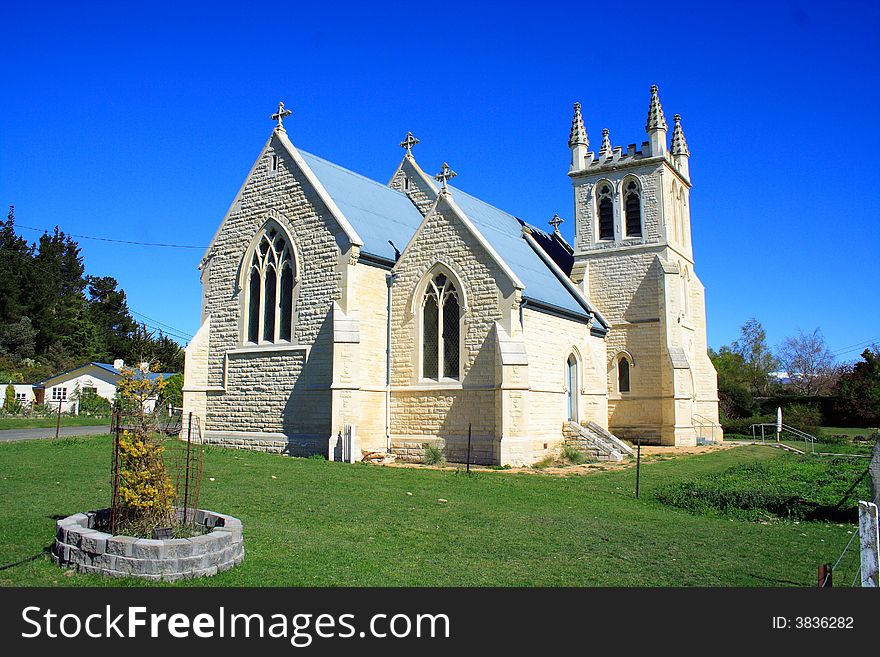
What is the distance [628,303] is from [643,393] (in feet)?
13.4

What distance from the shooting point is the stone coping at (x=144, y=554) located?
7414mm

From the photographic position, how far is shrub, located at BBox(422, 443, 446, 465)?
A: 2136 cm

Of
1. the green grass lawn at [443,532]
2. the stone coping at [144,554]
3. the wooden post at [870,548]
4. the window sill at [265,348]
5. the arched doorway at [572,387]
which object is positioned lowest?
the green grass lawn at [443,532]

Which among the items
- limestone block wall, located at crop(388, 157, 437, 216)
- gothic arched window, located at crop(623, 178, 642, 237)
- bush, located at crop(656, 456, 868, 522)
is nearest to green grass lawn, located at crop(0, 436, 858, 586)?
bush, located at crop(656, 456, 868, 522)

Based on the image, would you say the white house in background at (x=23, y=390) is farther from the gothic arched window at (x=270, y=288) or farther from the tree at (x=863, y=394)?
the tree at (x=863, y=394)

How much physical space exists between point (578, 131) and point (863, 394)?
24768 millimetres

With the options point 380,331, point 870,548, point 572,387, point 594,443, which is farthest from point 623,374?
point 870,548

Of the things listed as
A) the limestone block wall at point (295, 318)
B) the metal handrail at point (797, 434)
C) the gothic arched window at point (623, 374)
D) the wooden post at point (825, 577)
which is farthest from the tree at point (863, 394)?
the wooden post at point (825, 577)

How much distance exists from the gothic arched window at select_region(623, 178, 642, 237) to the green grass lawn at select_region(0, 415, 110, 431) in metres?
26.6

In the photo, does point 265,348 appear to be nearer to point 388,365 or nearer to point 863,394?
point 388,365

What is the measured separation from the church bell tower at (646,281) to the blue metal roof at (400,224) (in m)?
4.46

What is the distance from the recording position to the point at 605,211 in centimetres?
3350

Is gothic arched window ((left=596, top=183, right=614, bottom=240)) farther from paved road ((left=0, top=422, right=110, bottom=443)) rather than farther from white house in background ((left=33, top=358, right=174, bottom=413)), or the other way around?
white house in background ((left=33, top=358, right=174, bottom=413))
